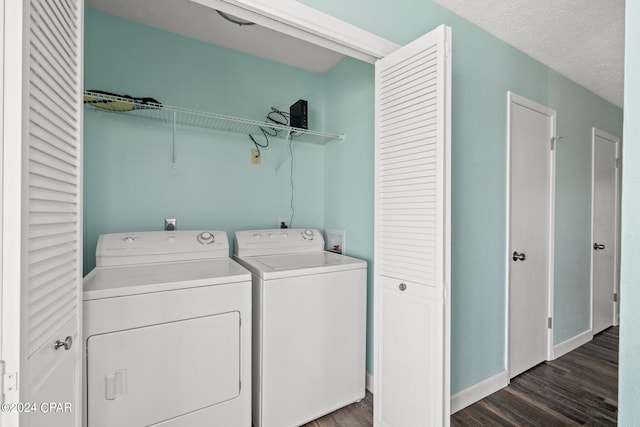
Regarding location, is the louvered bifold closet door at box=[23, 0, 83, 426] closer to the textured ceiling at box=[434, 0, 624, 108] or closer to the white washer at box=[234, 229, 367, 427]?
the white washer at box=[234, 229, 367, 427]

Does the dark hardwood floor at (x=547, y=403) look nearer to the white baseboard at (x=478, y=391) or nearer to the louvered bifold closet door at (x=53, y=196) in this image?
the white baseboard at (x=478, y=391)

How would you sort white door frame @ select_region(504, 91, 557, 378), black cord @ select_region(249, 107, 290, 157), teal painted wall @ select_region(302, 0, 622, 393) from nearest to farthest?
1. teal painted wall @ select_region(302, 0, 622, 393)
2. white door frame @ select_region(504, 91, 557, 378)
3. black cord @ select_region(249, 107, 290, 157)

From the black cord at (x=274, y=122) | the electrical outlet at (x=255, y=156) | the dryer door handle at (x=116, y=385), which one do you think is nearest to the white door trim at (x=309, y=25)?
the black cord at (x=274, y=122)

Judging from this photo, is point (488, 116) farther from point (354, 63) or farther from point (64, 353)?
point (64, 353)

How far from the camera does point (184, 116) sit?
1988 mm

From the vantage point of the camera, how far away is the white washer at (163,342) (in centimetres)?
120

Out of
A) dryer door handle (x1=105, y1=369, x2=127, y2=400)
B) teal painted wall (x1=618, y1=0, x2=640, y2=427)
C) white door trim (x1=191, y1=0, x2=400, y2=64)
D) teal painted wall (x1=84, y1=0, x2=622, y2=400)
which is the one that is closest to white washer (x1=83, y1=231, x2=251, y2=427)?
dryer door handle (x1=105, y1=369, x2=127, y2=400)

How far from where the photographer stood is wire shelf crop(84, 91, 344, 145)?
Answer: 1.62 metres

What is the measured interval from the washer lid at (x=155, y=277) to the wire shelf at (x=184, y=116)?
0.93 m

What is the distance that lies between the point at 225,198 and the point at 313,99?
1.23m

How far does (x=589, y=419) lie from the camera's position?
5.79ft

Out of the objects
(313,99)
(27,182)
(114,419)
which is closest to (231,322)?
(114,419)

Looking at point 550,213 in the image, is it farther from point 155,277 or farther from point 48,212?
point 48,212

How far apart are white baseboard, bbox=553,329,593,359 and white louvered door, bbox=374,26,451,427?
196 cm
